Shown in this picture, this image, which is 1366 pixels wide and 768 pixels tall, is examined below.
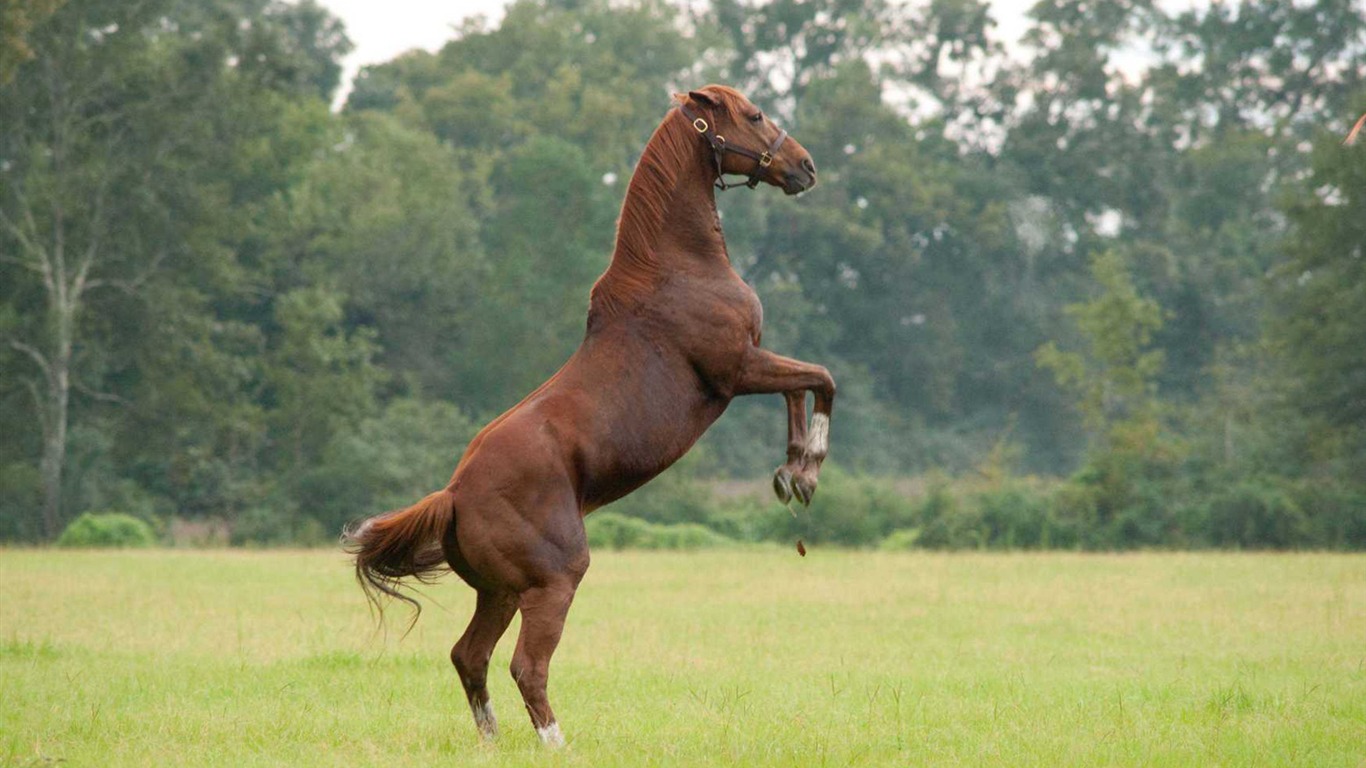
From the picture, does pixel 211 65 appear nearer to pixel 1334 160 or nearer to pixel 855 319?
pixel 1334 160

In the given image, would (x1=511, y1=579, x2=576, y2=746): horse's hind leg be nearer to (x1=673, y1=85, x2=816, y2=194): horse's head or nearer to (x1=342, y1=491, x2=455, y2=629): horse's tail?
A: (x1=342, y1=491, x2=455, y2=629): horse's tail

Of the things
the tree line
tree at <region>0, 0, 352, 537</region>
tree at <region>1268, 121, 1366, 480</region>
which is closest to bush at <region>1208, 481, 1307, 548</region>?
the tree line

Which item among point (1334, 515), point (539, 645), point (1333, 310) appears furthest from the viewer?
point (1333, 310)

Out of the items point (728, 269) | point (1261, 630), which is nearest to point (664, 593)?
point (1261, 630)

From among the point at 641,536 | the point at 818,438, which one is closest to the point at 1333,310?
the point at 641,536

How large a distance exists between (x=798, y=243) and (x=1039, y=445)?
11631mm

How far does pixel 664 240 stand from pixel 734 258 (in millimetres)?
50942

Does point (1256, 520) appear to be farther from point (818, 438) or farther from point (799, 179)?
point (818, 438)

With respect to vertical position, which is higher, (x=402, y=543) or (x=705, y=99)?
(x=705, y=99)

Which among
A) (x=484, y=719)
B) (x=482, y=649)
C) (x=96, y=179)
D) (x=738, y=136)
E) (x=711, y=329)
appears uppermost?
(x=96, y=179)

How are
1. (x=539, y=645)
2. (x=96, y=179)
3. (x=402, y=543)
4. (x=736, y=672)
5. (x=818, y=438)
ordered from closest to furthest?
(x=539, y=645), (x=402, y=543), (x=818, y=438), (x=736, y=672), (x=96, y=179)

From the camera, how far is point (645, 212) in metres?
8.06

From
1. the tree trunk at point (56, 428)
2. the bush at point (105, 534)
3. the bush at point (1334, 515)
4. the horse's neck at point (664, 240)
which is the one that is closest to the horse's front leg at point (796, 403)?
the horse's neck at point (664, 240)

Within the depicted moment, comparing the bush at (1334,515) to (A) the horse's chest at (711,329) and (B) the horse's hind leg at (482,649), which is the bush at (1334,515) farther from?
(B) the horse's hind leg at (482,649)
